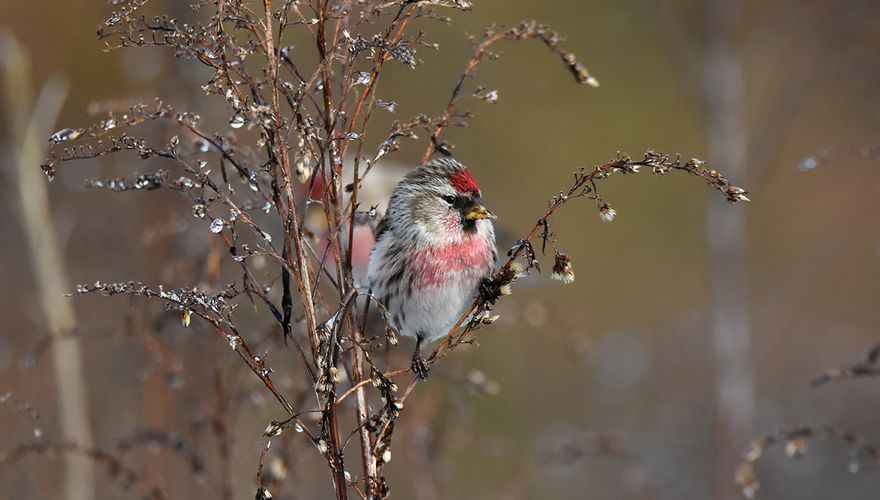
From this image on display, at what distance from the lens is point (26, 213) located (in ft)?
9.32

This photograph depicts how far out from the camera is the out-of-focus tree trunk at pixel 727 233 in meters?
3.53

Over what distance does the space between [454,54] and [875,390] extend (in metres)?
3.58

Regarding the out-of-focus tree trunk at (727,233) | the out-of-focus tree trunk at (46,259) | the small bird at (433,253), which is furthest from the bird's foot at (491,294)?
the out-of-focus tree trunk at (727,233)

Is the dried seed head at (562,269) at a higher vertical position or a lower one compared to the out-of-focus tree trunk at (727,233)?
lower

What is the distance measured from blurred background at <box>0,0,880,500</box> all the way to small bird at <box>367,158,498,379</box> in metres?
0.20

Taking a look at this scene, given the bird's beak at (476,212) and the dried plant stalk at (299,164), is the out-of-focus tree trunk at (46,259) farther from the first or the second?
the dried plant stalk at (299,164)

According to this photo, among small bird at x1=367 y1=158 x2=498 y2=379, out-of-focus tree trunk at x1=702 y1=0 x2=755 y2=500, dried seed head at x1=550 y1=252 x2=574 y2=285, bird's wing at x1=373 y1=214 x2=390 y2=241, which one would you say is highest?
out-of-focus tree trunk at x1=702 y1=0 x2=755 y2=500

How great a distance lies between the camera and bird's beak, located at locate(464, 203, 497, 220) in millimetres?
2181

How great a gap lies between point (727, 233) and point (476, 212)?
167 centimetres

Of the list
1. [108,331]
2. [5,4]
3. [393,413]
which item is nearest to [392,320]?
[108,331]

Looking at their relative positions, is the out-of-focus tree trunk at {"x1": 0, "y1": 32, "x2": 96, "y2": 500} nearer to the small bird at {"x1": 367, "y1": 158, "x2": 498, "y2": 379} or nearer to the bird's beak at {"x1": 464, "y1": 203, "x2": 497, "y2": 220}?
the small bird at {"x1": 367, "y1": 158, "x2": 498, "y2": 379}

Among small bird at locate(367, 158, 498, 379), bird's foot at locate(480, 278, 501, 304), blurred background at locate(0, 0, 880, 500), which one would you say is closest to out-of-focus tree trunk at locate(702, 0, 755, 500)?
blurred background at locate(0, 0, 880, 500)

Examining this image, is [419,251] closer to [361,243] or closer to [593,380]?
[361,243]

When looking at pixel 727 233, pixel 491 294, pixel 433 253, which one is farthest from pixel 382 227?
pixel 727 233
